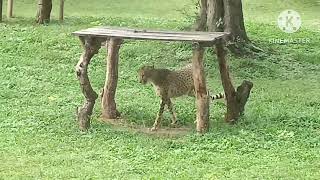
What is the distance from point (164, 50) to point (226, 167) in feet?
21.9

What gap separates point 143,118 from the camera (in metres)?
8.29

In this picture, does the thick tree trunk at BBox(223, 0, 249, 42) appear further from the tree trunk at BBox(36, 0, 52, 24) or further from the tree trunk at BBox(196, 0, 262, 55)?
the tree trunk at BBox(36, 0, 52, 24)

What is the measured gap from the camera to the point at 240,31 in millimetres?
13281

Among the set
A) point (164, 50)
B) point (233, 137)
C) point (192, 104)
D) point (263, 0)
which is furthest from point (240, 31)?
point (263, 0)

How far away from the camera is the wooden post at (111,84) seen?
8.37 meters

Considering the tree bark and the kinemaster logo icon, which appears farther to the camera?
the kinemaster logo icon

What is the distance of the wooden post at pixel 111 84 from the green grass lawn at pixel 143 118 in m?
0.21

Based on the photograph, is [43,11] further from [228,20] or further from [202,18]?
[228,20]

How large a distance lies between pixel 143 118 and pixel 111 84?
594mm

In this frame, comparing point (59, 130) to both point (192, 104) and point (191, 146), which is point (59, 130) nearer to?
point (191, 146)

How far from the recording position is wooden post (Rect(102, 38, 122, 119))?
8.37m

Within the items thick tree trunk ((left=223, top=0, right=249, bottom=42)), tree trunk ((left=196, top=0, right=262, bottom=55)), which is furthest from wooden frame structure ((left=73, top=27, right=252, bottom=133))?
thick tree trunk ((left=223, top=0, right=249, bottom=42))

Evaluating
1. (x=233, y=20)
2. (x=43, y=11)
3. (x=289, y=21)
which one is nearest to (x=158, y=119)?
(x=233, y=20)

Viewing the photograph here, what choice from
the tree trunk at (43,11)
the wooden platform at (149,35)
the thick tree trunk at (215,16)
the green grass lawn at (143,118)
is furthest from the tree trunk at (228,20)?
the wooden platform at (149,35)
